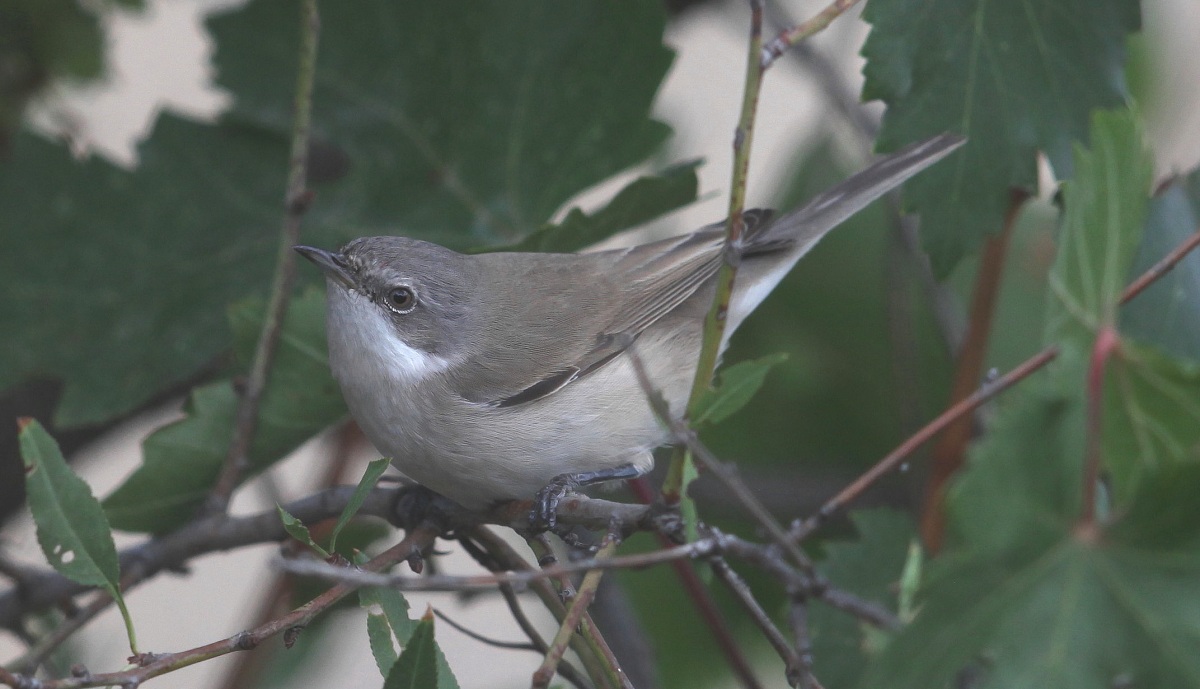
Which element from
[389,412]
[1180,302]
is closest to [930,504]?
[1180,302]

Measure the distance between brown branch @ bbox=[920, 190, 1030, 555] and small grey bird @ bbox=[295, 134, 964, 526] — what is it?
1.02ft

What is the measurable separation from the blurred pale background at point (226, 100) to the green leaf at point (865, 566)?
0.81 metres

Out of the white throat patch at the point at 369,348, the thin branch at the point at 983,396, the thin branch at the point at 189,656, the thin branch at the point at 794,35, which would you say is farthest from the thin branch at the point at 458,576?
the white throat patch at the point at 369,348

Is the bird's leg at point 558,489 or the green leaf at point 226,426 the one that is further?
the green leaf at point 226,426

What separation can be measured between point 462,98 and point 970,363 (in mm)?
1449

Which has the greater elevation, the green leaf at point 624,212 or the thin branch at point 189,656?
the green leaf at point 624,212

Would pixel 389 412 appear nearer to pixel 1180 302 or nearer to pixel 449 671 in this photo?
pixel 449 671

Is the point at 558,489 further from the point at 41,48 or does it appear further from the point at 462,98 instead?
the point at 41,48

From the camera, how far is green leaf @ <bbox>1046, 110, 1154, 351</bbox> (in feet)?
4.30

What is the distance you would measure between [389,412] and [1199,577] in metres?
1.61

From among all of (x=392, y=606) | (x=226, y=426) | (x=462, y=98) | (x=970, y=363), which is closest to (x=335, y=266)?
(x=226, y=426)

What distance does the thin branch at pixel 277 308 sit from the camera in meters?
2.29

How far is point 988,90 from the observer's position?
2.20 m

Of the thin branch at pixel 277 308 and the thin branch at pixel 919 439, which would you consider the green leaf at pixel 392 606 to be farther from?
the thin branch at pixel 277 308
